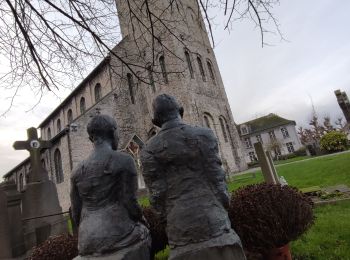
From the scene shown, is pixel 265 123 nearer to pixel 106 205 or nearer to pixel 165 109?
pixel 165 109

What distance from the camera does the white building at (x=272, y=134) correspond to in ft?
151

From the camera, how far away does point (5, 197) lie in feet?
20.4

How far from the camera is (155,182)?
2.76 meters

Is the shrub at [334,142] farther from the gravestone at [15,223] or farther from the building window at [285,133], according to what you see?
the gravestone at [15,223]

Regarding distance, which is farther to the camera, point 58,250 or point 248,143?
point 248,143

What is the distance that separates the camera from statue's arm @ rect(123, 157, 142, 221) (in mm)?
3010

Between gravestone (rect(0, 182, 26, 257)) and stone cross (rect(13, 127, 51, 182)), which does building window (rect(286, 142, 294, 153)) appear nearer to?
stone cross (rect(13, 127, 51, 182))

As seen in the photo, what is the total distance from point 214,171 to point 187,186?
0.29m

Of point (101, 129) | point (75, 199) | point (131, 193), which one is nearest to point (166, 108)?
point (101, 129)

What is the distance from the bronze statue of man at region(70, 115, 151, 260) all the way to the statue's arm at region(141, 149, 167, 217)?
0.33 meters

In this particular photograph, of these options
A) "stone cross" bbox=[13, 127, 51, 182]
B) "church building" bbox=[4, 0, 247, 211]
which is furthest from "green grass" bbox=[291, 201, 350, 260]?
"church building" bbox=[4, 0, 247, 211]

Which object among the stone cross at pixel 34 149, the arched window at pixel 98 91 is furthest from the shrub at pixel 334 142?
the stone cross at pixel 34 149

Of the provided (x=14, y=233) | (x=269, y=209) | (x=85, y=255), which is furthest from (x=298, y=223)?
(x=14, y=233)

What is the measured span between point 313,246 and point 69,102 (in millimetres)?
26979
